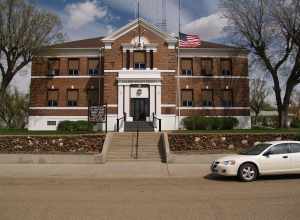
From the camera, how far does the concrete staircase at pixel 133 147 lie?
2150 centimetres

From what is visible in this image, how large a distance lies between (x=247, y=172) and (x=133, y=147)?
1113cm

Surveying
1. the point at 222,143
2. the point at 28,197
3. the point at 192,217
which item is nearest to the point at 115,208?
the point at 192,217

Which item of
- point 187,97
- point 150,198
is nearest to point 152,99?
point 187,97

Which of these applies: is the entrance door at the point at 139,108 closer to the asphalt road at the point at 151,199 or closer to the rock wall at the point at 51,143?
the rock wall at the point at 51,143

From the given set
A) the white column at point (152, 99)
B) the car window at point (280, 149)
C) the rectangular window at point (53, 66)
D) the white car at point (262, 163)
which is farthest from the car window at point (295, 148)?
the rectangular window at point (53, 66)

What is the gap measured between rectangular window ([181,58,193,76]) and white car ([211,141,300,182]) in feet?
81.8

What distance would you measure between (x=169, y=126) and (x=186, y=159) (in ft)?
48.3

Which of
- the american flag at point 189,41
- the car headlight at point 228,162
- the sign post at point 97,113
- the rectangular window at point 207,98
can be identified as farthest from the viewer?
the rectangular window at point 207,98

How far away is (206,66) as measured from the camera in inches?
1521

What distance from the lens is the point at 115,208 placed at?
852cm

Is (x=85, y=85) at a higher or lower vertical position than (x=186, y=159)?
higher

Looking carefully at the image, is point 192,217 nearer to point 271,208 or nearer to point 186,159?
point 271,208

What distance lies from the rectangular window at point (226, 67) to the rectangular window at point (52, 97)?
17510mm

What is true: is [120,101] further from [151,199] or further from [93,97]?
[151,199]
